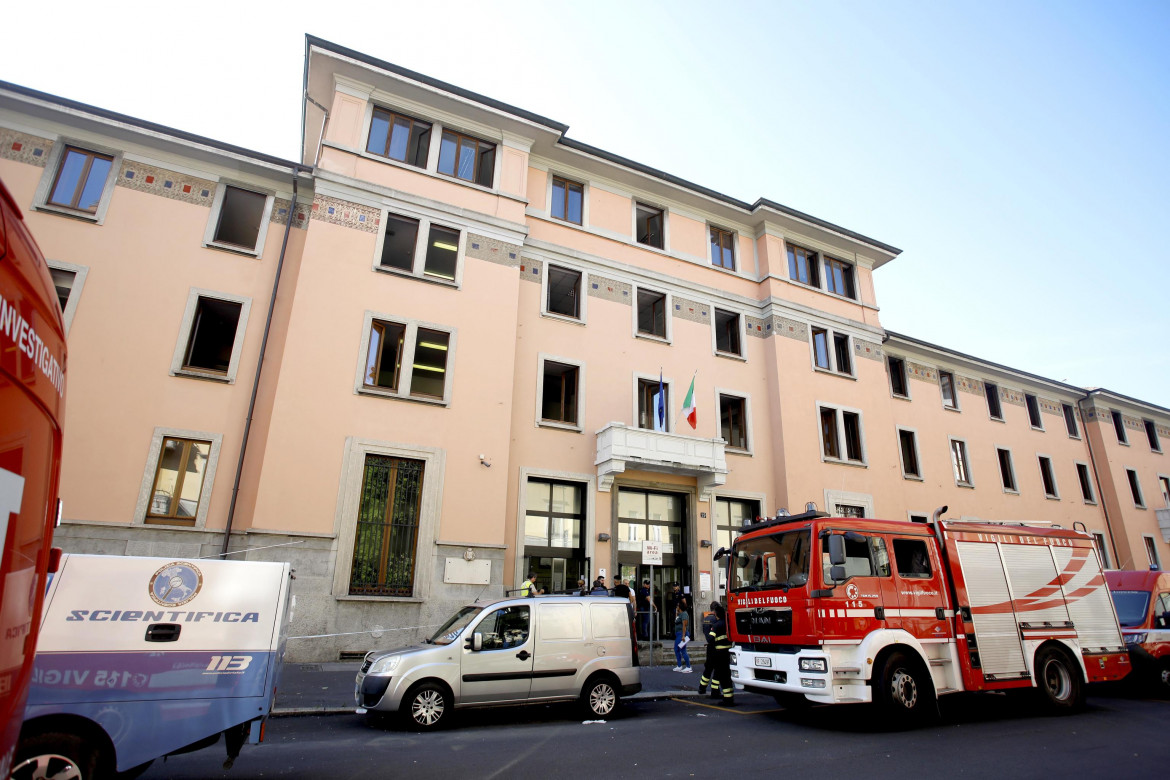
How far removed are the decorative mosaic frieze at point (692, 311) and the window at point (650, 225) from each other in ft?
7.27

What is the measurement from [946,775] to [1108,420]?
36.0m

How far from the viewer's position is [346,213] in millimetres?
16672

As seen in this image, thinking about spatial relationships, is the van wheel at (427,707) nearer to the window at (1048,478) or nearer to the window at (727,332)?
the window at (727,332)

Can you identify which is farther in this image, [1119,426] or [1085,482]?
[1119,426]

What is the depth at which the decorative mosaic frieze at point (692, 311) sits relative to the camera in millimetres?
21438

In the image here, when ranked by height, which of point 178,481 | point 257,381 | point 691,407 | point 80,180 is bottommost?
point 178,481

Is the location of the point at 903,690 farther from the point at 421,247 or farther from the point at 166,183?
the point at 166,183

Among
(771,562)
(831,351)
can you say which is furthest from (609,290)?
(771,562)

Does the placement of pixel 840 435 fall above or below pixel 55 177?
below

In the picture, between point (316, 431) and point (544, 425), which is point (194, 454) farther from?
point (544, 425)

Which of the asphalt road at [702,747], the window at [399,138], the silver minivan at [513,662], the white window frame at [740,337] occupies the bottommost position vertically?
the asphalt road at [702,747]

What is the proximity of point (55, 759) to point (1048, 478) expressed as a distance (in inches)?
1432

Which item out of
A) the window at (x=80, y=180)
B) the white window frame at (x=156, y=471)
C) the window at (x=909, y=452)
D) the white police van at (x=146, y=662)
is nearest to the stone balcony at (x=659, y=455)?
the white window frame at (x=156, y=471)

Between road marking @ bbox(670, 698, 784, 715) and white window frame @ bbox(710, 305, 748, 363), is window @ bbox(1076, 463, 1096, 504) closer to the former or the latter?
white window frame @ bbox(710, 305, 748, 363)
